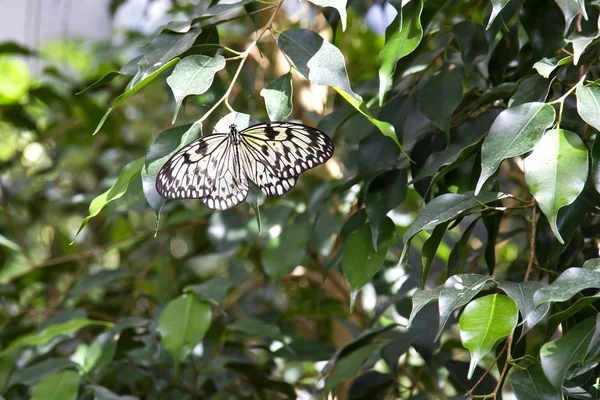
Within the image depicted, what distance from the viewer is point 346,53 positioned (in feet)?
5.09

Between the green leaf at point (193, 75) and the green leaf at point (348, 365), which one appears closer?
the green leaf at point (193, 75)

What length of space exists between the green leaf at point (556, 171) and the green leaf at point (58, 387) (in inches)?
24.4

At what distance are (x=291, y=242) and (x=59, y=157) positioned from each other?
834 mm

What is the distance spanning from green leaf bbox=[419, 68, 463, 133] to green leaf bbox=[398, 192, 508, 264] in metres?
0.11

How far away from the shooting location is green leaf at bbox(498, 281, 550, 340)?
0.53 m

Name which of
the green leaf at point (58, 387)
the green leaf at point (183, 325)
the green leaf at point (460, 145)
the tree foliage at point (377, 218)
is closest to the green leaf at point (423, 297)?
the tree foliage at point (377, 218)

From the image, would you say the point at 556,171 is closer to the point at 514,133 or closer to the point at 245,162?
the point at 514,133

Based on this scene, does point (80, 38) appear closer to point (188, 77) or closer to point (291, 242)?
point (291, 242)

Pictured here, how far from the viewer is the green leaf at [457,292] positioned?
1.75 ft

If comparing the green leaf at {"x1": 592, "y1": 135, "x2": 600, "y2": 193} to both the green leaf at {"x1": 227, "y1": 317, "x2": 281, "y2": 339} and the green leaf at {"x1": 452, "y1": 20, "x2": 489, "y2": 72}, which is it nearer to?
the green leaf at {"x1": 452, "y1": 20, "x2": 489, "y2": 72}

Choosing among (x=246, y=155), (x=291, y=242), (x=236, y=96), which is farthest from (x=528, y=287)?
(x=236, y=96)

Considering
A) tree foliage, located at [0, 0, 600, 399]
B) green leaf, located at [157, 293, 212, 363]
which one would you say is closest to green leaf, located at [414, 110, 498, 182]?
tree foliage, located at [0, 0, 600, 399]

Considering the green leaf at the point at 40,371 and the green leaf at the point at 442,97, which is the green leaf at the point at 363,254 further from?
the green leaf at the point at 40,371

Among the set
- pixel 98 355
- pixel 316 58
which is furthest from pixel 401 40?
pixel 98 355
